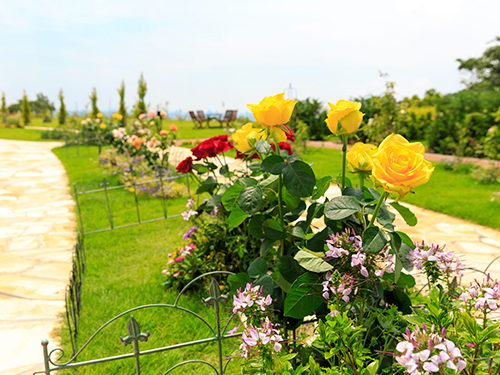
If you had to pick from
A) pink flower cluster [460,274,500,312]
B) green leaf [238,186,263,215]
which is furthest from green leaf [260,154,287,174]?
pink flower cluster [460,274,500,312]

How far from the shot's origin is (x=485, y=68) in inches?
908

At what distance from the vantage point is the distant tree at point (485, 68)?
20.9 meters

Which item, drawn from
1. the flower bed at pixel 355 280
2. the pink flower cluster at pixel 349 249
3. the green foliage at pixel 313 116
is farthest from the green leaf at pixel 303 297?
the green foliage at pixel 313 116

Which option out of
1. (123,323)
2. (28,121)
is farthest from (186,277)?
(28,121)

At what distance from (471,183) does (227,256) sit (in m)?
5.42

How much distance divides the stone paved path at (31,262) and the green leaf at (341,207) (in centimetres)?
210

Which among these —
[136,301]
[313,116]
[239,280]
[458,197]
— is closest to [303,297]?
[239,280]

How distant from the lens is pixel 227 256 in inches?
106

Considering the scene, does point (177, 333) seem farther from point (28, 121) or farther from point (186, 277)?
point (28, 121)

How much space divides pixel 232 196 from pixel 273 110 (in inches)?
15.9

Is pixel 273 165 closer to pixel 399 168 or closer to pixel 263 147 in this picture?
pixel 263 147

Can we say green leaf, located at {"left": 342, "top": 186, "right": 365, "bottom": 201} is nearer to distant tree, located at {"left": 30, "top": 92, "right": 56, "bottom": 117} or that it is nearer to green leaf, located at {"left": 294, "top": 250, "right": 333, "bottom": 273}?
green leaf, located at {"left": 294, "top": 250, "right": 333, "bottom": 273}

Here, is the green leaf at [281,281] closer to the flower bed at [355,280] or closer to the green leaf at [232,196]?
the flower bed at [355,280]

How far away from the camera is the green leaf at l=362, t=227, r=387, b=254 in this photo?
1.00 m
